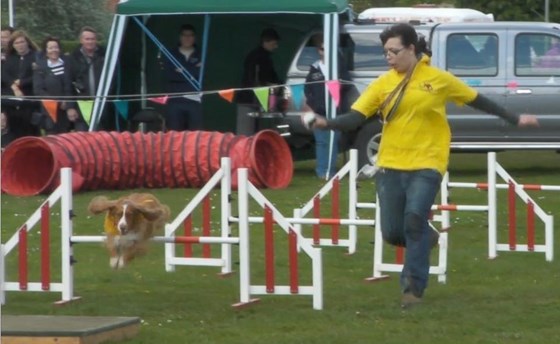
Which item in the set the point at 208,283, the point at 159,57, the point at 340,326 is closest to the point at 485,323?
the point at 340,326

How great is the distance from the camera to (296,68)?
19.5 metres

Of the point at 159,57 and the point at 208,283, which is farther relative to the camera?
the point at 159,57

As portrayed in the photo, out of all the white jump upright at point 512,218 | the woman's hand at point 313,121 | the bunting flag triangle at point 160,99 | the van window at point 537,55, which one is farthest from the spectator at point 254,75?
the woman's hand at point 313,121

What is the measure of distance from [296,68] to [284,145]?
6.30 ft

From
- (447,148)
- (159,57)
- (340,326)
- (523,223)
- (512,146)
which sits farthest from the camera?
(159,57)

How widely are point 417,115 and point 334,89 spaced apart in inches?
383

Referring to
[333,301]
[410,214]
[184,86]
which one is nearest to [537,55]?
[184,86]

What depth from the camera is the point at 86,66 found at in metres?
19.1

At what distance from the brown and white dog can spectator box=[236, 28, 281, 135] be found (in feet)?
34.0

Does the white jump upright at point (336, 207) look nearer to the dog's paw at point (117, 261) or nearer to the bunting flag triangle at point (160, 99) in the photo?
the dog's paw at point (117, 261)

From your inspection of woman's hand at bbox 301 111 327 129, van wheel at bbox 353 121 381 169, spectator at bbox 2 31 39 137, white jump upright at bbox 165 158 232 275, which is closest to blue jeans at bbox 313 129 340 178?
van wheel at bbox 353 121 381 169

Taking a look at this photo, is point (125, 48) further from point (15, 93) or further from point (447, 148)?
point (447, 148)

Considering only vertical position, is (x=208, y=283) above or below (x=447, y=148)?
below

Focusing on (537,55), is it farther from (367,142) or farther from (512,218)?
(512,218)
